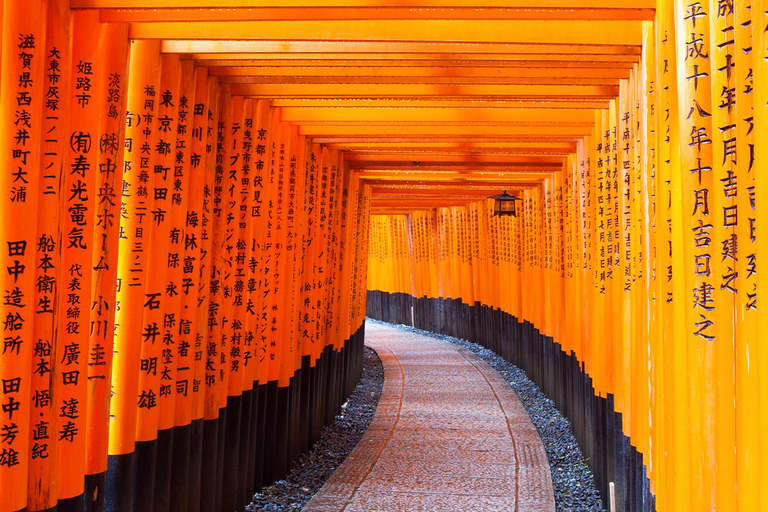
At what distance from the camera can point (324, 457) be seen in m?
9.38

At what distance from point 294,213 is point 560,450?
4010 millimetres

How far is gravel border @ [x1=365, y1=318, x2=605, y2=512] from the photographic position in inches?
298

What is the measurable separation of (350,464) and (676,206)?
19.6 ft

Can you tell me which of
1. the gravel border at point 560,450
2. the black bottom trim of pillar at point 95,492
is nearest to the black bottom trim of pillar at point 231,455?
the black bottom trim of pillar at point 95,492

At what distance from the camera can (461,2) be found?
4488mm

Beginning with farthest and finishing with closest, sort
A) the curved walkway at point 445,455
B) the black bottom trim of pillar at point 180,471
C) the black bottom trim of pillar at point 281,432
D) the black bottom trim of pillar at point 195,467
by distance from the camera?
the black bottom trim of pillar at point 281,432 < the curved walkway at point 445,455 < the black bottom trim of pillar at point 195,467 < the black bottom trim of pillar at point 180,471

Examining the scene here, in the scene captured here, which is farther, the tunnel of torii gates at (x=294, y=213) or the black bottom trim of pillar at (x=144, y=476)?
the black bottom trim of pillar at (x=144, y=476)

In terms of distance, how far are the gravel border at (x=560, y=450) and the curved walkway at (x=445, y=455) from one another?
0.46 ft

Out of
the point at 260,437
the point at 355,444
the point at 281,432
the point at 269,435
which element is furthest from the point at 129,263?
the point at 355,444

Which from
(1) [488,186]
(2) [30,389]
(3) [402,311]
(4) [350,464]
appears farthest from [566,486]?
(3) [402,311]

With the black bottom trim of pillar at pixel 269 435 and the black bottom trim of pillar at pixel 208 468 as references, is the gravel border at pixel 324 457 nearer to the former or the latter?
the black bottom trim of pillar at pixel 269 435

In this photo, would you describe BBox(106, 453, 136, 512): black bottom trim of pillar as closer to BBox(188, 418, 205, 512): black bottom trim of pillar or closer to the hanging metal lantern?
BBox(188, 418, 205, 512): black bottom trim of pillar

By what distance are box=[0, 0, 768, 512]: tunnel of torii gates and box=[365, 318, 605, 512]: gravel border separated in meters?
0.33

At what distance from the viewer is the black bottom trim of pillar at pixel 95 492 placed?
4.56 meters
